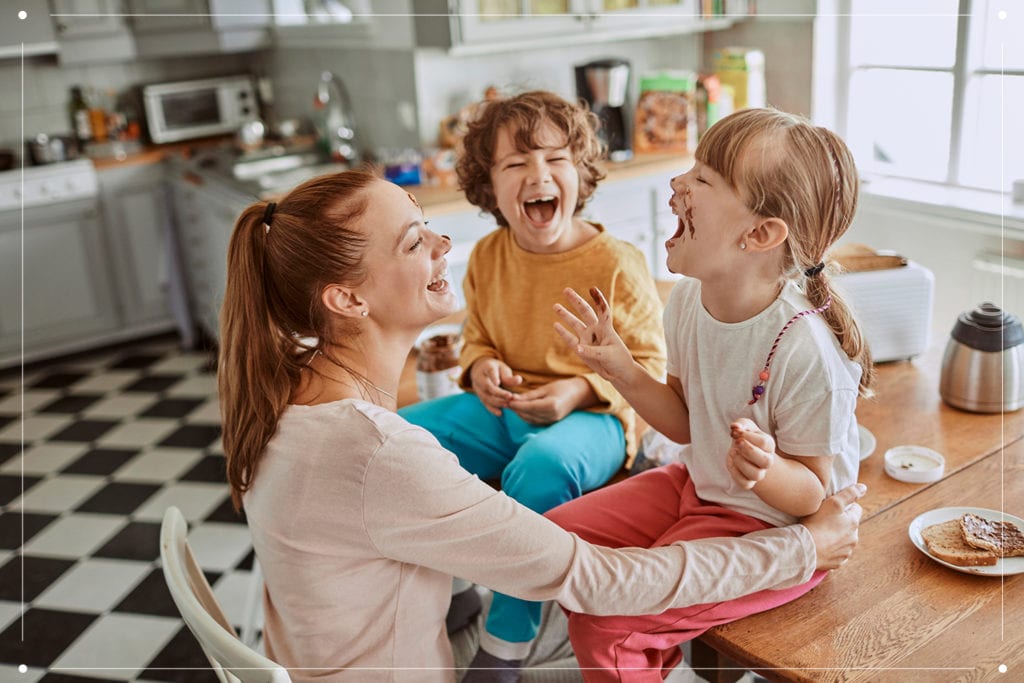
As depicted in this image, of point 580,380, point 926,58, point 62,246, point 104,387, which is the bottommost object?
point 104,387

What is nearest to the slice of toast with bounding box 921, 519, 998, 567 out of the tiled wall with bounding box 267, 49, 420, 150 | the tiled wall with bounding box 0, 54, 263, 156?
the tiled wall with bounding box 267, 49, 420, 150

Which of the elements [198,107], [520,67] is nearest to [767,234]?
[520,67]

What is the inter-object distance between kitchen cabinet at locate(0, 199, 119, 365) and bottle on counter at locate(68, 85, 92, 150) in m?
0.41

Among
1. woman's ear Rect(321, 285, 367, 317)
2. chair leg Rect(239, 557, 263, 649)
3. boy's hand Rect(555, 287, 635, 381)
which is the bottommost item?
chair leg Rect(239, 557, 263, 649)

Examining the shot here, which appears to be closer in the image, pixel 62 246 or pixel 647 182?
pixel 647 182

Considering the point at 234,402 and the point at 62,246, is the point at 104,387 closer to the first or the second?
the point at 62,246

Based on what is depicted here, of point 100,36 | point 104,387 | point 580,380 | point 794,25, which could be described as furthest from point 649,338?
point 100,36

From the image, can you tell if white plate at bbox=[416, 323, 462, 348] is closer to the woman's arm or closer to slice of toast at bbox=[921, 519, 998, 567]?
the woman's arm

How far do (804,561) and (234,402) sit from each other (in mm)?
567

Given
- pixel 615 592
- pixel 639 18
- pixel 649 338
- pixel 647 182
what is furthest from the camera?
pixel 639 18

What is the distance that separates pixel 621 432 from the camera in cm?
115

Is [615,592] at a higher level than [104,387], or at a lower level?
higher

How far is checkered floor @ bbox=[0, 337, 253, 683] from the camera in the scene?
77.2 inches

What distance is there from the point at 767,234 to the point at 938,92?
0.49m
